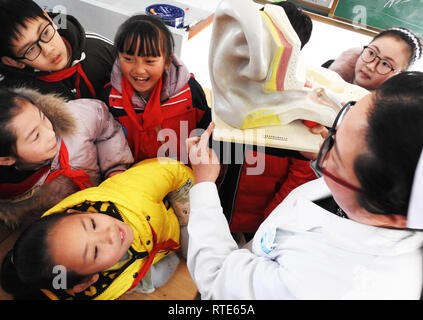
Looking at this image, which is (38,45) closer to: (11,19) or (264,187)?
(11,19)

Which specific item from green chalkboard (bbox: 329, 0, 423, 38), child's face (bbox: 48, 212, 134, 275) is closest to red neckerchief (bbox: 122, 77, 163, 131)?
child's face (bbox: 48, 212, 134, 275)

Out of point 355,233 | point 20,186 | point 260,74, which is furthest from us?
point 20,186

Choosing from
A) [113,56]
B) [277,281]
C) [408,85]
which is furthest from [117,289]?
[113,56]

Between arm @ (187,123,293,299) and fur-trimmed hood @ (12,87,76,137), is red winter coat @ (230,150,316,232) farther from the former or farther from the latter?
fur-trimmed hood @ (12,87,76,137)

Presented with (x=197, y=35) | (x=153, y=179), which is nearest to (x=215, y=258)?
(x=153, y=179)

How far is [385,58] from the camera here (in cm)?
130

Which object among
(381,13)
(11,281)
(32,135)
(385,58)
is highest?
(381,13)

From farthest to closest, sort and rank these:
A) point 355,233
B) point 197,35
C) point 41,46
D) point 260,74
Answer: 1. point 197,35
2. point 41,46
3. point 260,74
4. point 355,233

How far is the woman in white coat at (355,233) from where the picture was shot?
0.46m

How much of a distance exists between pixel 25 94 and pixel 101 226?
55cm

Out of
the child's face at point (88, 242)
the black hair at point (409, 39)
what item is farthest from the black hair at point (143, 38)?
the black hair at point (409, 39)

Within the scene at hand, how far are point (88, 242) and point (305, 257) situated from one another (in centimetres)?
63

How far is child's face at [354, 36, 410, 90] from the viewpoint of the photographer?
1.29 meters

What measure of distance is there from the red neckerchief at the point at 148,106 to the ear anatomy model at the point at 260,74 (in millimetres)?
386
